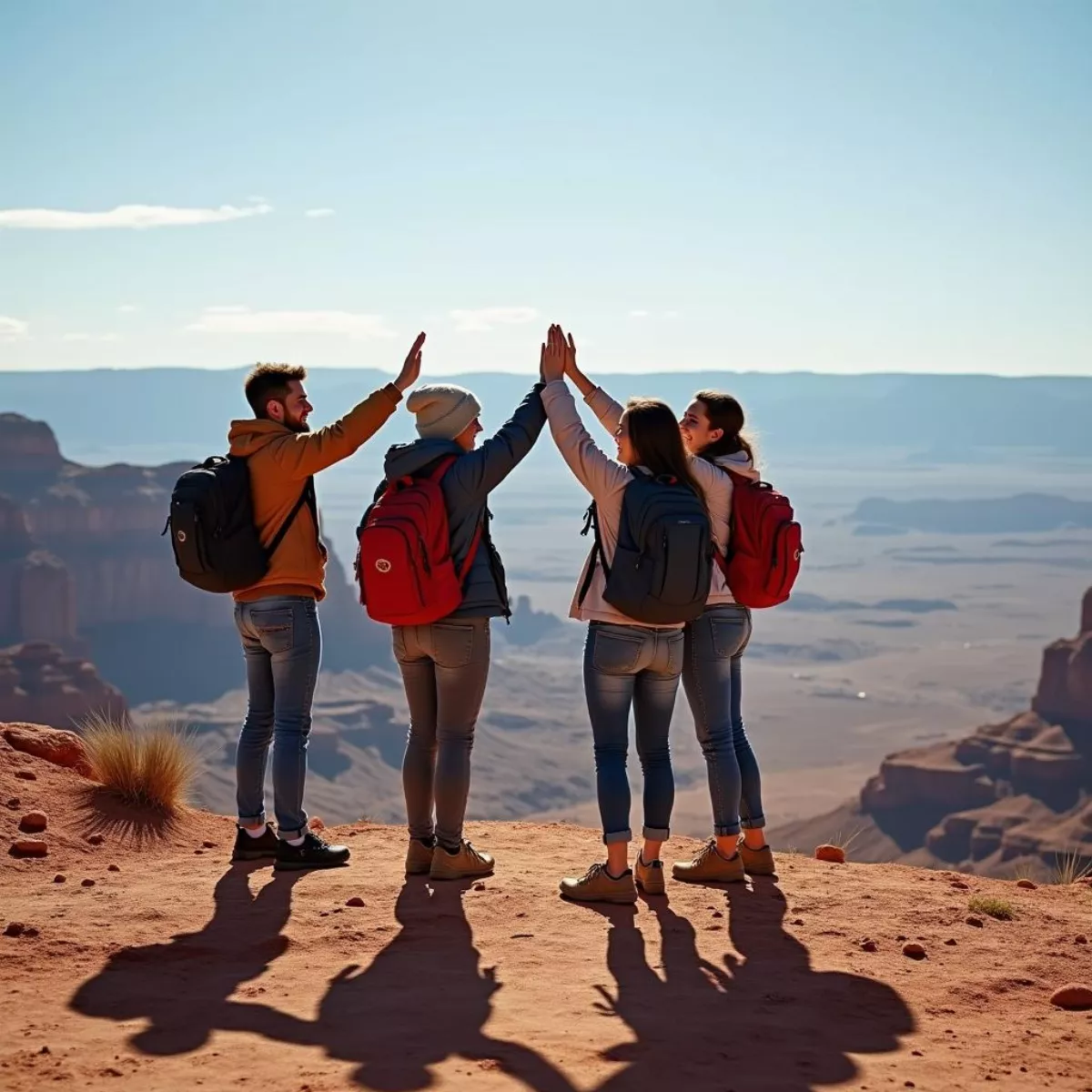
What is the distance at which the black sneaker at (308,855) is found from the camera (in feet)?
22.0

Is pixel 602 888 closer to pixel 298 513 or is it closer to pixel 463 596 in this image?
pixel 463 596

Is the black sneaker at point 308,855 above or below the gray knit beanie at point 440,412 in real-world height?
below

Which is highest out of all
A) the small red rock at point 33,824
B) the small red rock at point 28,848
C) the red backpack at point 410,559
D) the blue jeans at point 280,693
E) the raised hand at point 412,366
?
the raised hand at point 412,366

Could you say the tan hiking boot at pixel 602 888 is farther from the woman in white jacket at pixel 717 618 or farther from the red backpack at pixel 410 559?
the red backpack at pixel 410 559

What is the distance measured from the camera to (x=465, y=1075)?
13.7 feet

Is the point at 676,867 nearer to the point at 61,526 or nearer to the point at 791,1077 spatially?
the point at 791,1077

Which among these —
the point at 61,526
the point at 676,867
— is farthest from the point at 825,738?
the point at 676,867

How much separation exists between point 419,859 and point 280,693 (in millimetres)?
1022

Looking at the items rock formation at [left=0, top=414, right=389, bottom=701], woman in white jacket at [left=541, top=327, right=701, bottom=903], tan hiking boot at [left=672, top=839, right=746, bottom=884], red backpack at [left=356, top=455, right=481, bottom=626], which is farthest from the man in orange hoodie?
rock formation at [left=0, top=414, right=389, bottom=701]

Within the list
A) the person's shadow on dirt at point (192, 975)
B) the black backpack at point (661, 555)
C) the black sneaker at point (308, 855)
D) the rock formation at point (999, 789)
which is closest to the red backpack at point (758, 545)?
the black backpack at point (661, 555)

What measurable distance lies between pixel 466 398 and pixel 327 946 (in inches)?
94.0

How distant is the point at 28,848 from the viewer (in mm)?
7016

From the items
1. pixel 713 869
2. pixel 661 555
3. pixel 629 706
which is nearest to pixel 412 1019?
pixel 629 706

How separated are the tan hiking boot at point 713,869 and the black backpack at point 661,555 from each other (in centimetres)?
144
